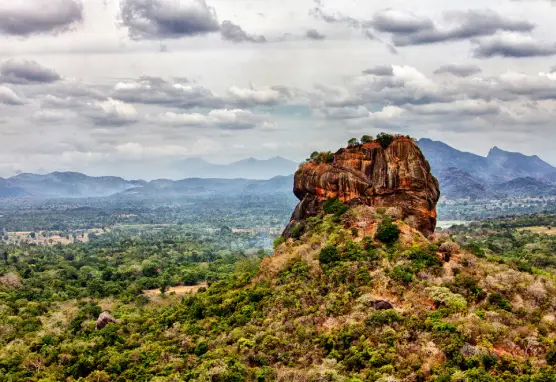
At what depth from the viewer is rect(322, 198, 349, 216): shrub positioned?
159 ft

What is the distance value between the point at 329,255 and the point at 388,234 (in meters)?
4.78

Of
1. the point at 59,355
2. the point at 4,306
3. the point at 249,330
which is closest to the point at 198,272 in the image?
the point at 4,306

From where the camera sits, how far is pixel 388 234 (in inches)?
1649

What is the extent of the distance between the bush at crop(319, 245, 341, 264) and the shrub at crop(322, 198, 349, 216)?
20.8ft

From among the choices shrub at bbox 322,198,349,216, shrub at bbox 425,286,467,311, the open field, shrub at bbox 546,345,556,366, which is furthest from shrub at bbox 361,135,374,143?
the open field

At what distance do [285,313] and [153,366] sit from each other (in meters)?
9.46

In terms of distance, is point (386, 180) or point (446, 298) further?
point (386, 180)

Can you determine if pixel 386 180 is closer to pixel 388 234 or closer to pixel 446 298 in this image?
pixel 388 234

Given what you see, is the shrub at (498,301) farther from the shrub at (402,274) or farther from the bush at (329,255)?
the bush at (329,255)

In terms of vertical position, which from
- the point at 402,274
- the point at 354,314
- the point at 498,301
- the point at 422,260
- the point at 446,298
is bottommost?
the point at 354,314

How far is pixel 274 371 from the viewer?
103ft

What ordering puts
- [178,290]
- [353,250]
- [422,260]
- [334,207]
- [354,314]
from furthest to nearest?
1. [178,290]
2. [334,207]
3. [353,250]
4. [422,260]
5. [354,314]

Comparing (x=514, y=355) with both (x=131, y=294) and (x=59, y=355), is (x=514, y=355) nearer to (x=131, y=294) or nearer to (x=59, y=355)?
(x=59, y=355)

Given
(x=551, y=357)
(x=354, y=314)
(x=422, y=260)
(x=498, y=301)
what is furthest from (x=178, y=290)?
(x=551, y=357)
